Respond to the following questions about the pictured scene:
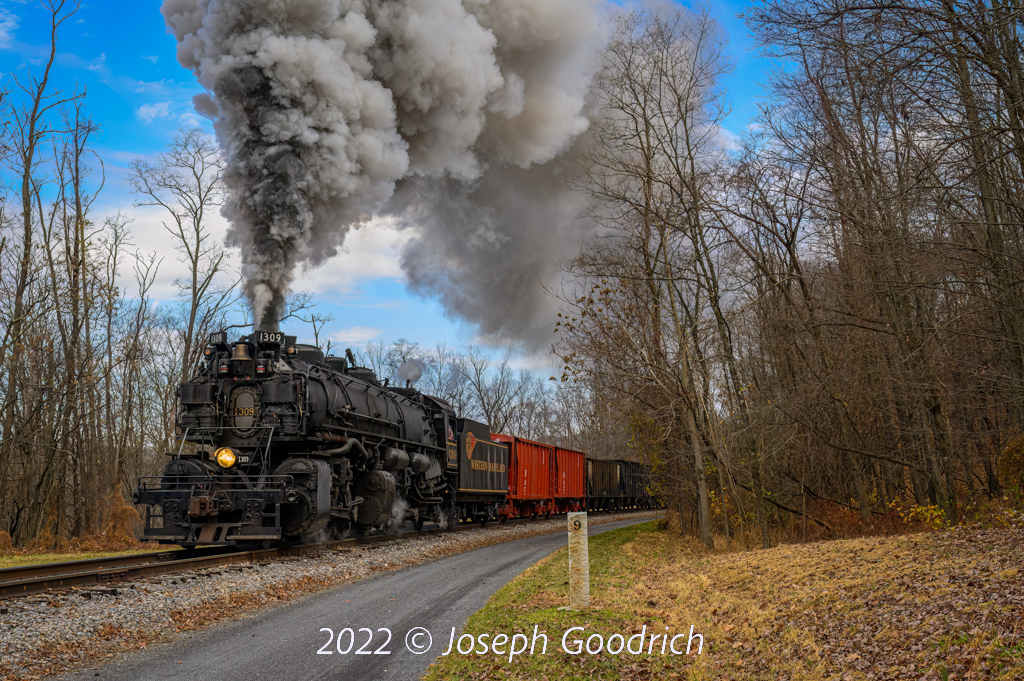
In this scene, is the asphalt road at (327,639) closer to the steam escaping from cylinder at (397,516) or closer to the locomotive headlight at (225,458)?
the locomotive headlight at (225,458)

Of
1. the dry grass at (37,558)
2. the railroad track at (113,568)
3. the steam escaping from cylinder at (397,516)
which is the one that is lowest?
the dry grass at (37,558)

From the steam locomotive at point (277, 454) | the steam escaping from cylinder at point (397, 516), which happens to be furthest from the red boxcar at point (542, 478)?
the steam locomotive at point (277, 454)

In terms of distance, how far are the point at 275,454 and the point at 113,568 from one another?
15.5ft

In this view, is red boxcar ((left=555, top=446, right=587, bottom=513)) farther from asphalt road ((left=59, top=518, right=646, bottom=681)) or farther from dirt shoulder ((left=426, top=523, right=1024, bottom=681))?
dirt shoulder ((left=426, top=523, right=1024, bottom=681))

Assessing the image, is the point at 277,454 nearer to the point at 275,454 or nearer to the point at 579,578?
the point at 275,454

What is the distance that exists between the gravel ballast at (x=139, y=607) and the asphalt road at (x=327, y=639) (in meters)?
0.35

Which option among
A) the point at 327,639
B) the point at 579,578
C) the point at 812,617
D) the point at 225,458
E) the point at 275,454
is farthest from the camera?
the point at 275,454

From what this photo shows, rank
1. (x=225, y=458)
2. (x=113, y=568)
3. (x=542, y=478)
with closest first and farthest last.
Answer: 1. (x=113, y=568)
2. (x=225, y=458)
3. (x=542, y=478)

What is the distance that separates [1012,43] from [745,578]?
758 centimetres

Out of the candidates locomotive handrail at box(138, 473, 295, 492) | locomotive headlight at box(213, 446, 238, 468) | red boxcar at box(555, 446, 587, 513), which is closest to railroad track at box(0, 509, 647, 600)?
locomotive handrail at box(138, 473, 295, 492)

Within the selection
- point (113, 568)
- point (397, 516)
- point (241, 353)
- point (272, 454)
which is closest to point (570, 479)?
point (397, 516)

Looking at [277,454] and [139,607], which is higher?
[277,454]

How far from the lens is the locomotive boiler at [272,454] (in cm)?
Result: 1362

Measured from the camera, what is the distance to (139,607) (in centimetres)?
862
